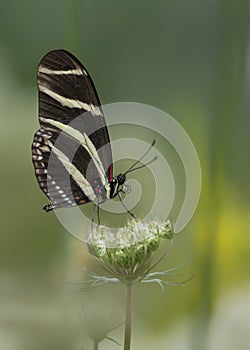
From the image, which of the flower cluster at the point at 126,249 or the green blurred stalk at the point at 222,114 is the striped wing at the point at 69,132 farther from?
the green blurred stalk at the point at 222,114

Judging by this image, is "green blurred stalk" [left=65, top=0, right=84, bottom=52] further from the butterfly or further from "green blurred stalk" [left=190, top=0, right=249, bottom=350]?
the butterfly

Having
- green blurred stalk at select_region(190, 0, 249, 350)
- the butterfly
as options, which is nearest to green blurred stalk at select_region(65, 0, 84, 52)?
green blurred stalk at select_region(190, 0, 249, 350)

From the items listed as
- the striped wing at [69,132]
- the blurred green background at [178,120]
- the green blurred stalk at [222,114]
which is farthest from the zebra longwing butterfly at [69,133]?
the green blurred stalk at [222,114]

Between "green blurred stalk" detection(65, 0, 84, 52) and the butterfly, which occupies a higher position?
"green blurred stalk" detection(65, 0, 84, 52)

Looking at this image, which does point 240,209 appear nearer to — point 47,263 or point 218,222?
point 218,222

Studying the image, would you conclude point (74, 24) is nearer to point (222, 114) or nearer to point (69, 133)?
point (222, 114)

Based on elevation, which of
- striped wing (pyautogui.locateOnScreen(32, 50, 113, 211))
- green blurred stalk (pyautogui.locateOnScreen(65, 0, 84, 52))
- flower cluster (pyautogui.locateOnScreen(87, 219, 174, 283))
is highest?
green blurred stalk (pyautogui.locateOnScreen(65, 0, 84, 52))

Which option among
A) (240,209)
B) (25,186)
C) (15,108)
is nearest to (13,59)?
(15,108)
